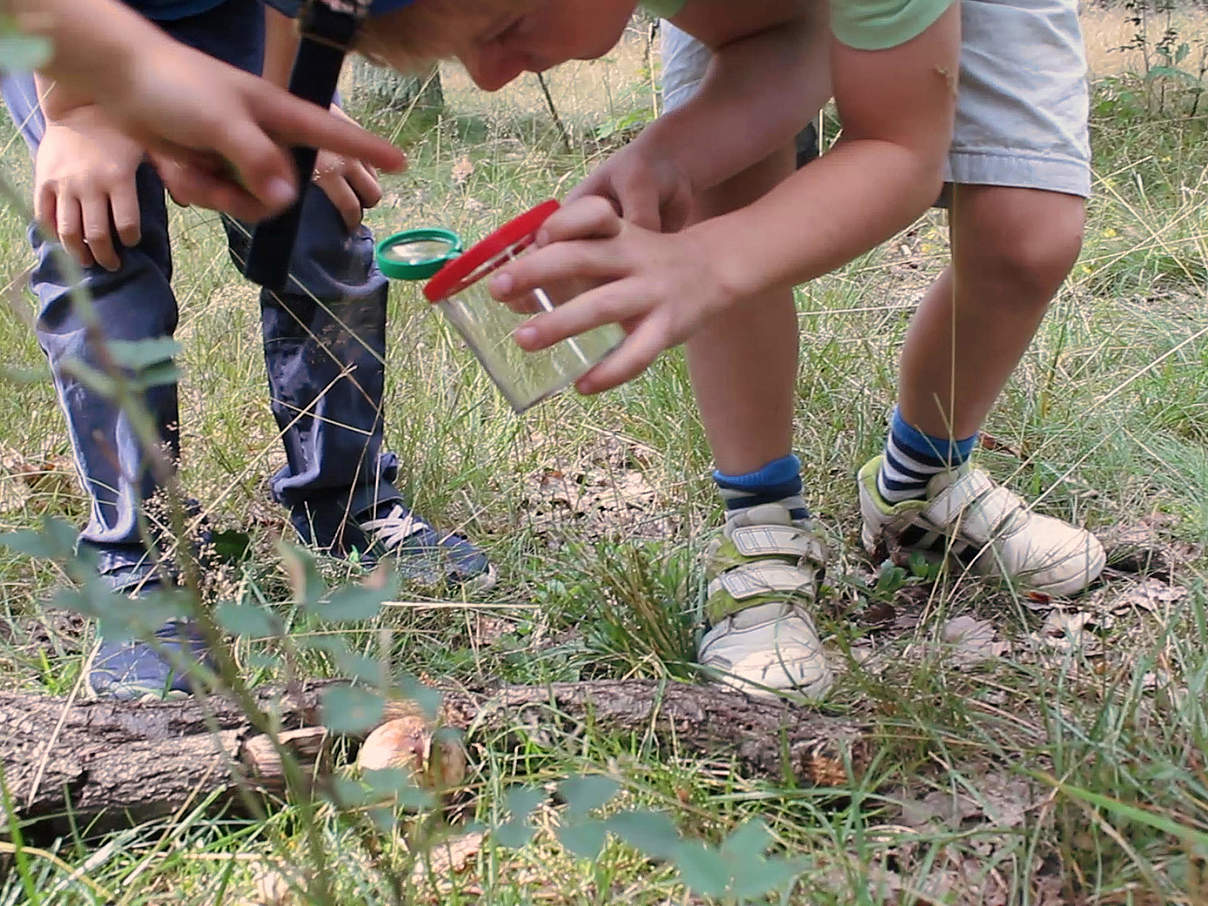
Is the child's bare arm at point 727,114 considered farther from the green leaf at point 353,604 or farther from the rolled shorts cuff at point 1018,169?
the green leaf at point 353,604

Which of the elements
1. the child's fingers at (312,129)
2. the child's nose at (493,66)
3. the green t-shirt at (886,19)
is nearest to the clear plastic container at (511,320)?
the child's fingers at (312,129)

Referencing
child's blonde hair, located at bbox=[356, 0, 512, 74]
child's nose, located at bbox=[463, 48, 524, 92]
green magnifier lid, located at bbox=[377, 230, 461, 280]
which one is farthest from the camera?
green magnifier lid, located at bbox=[377, 230, 461, 280]

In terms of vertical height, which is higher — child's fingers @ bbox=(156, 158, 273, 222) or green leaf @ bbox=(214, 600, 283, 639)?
child's fingers @ bbox=(156, 158, 273, 222)

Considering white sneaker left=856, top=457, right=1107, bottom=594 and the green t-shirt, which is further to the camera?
white sneaker left=856, top=457, right=1107, bottom=594

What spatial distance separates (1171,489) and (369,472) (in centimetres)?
125

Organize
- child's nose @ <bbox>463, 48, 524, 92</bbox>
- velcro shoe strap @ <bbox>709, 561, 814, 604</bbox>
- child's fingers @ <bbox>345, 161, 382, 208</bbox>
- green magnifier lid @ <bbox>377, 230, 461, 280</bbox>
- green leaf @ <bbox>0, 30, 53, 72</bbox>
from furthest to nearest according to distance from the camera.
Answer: child's fingers @ <bbox>345, 161, 382, 208</bbox>, velcro shoe strap @ <bbox>709, 561, 814, 604</bbox>, green magnifier lid @ <bbox>377, 230, 461, 280</bbox>, child's nose @ <bbox>463, 48, 524, 92</bbox>, green leaf @ <bbox>0, 30, 53, 72</bbox>

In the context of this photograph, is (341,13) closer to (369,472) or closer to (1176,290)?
(369,472)

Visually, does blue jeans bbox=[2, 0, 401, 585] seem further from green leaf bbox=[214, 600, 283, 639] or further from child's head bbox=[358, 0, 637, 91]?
green leaf bbox=[214, 600, 283, 639]

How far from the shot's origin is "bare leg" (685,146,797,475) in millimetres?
1513

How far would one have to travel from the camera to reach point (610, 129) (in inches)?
142

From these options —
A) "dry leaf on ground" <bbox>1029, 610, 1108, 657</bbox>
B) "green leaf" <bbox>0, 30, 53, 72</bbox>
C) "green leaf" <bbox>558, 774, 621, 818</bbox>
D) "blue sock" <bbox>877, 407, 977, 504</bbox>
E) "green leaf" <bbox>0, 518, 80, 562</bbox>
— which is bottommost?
"dry leaf on ground" <bbox>1029, 610, 1108, 657</bbox>

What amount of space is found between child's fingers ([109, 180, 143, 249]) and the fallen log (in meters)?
0.61

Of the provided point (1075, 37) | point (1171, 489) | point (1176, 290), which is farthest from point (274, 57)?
point (1176, 290)

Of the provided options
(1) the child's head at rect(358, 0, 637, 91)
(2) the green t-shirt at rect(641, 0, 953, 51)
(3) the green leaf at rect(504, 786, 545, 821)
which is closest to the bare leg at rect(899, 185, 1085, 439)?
(2) the green t-shirt at rect(641, 0, 953, 51)
